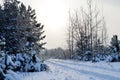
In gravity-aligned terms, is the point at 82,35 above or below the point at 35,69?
above

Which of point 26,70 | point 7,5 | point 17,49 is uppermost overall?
point 7,5

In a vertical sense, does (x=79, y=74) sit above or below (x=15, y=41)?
below

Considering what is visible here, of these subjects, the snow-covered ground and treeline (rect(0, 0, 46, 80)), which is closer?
the snow-covered ground

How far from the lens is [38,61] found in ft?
75.6

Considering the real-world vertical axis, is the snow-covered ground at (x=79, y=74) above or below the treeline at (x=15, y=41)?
below

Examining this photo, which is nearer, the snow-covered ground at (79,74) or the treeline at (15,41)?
the snow-covered ground at (79,74)

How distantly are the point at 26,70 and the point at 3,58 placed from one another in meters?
7.00

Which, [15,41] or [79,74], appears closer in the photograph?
[79,74]

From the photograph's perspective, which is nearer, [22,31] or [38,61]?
[38,61]

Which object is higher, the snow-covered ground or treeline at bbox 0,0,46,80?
treeline at bbox 0,0,46,80

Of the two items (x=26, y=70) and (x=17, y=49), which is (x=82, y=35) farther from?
(x=26, y=70)

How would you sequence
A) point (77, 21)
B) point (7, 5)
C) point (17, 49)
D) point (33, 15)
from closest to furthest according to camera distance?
point (17, 49)
point (7, 5)
point (33, 15)
point (77, 21)

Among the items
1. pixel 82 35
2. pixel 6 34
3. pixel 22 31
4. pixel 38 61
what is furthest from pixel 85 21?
pixel 38 61

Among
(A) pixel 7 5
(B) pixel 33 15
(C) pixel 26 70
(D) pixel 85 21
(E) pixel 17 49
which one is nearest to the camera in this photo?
(C) pixel 26 70
